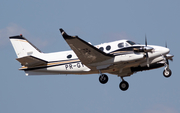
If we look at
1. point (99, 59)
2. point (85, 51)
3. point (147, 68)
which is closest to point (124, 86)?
point (147, 68)

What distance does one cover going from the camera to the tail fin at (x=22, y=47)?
3409 cm

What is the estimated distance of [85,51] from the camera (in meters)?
29.1

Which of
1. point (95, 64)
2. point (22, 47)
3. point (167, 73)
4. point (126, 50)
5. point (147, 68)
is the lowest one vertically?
point (167, 73)

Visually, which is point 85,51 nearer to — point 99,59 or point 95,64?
point 99,59

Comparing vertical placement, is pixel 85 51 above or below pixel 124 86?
above

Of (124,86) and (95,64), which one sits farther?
(124,86)

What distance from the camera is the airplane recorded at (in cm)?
2933

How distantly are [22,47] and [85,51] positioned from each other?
8286 millimetres

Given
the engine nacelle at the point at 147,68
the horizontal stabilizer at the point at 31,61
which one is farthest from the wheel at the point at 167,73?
Result: the horizontal stabilizer at the point at 31,61

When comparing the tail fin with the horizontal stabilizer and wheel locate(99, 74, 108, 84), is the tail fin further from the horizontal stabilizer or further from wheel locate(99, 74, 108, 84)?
wheel locate(99, 74, 108, 84)

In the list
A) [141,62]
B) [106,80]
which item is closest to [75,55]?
[106,80]

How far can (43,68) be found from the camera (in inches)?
1270

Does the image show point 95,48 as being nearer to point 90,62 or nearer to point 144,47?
point 90,62

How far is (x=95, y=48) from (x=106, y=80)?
3.41 meters
